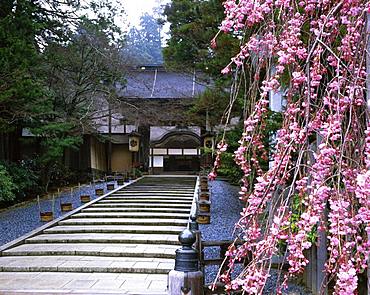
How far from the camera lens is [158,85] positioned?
22.1 metres

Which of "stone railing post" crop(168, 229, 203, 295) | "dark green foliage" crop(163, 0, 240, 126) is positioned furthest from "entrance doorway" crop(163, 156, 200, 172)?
"stone railing post" crop(168, 229, 203, 295)

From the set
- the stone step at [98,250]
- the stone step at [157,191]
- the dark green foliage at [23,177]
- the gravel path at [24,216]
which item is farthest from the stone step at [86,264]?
the stone step at [157,191]

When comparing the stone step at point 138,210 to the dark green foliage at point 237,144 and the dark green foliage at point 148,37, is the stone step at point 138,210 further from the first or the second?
the dark green foliage at point 148,37

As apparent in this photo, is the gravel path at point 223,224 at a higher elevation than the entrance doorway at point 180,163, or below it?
below

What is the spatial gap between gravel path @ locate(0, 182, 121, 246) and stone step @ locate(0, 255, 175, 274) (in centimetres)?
155

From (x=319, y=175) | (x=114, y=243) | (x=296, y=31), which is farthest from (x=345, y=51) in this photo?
(x=114, y=243)

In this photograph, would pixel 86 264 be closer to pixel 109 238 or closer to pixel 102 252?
pixel 102 252

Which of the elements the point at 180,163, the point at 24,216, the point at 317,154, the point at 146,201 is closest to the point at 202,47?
the point at 146,201

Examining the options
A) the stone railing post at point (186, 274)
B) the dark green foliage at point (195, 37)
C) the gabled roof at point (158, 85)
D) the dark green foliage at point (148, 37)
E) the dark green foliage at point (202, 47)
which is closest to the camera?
the stone railing post at point (186, 274)

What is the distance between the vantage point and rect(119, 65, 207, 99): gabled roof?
19.4 m

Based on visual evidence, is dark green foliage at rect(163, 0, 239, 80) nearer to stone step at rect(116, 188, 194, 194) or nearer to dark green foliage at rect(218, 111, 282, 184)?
dark green foliage at rect(218, 111, 282, 184)

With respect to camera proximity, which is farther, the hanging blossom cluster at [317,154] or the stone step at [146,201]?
the stone step at [146,201]

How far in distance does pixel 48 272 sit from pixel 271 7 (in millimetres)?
4822

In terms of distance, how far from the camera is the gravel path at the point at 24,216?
8375mm
